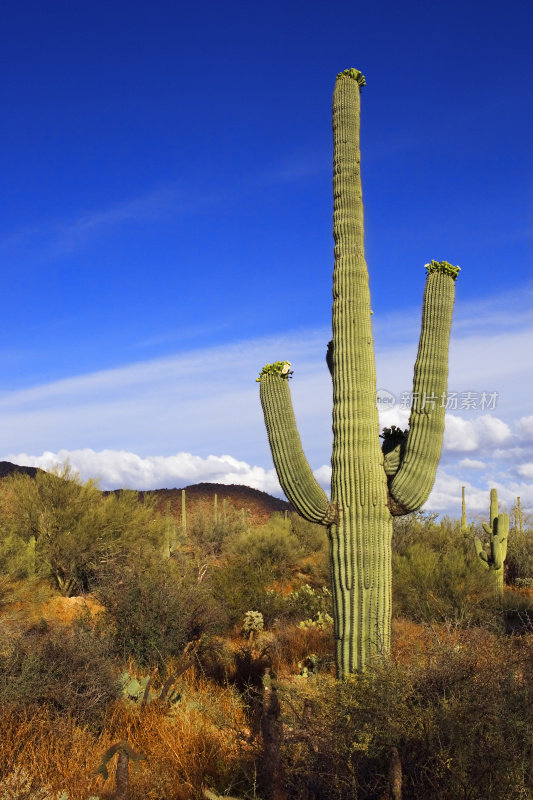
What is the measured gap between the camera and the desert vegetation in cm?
415

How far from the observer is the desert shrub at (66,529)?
49.1 feet

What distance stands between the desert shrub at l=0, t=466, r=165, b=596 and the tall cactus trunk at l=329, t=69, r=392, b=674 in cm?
831

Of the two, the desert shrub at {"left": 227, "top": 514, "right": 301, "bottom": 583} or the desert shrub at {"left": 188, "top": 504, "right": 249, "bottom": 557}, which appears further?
the desert shrub at {"left": 188, "top": 504, "right": 249, "bottom": 557}

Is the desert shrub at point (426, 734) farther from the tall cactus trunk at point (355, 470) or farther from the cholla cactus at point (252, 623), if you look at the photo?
the cholla cactus at point (252, 623)

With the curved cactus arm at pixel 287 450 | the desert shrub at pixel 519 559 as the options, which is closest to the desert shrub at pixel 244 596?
the curved cactus arm at pixel 287 450

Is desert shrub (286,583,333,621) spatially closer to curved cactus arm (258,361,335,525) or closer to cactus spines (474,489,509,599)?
cactus spines (474,489,509,599)

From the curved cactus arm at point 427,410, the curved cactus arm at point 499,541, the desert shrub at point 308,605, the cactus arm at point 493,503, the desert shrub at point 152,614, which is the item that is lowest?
the desert shrub at point 308,605

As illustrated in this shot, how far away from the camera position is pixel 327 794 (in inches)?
166

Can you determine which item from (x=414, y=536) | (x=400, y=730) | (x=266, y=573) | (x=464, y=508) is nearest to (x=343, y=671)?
(x=400, y=730)

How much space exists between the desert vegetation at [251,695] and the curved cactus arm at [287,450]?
1751 millimetres

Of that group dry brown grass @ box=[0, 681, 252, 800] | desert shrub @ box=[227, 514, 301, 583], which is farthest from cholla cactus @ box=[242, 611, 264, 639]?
desert shrub @ box=[227, 514, 301, 583]

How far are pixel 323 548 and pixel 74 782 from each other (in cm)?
1616

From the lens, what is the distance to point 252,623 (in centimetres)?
A: 1143

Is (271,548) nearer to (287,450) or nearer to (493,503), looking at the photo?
(493,503)
